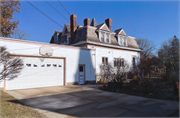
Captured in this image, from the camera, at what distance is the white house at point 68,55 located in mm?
12070

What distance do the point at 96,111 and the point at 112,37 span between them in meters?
17.9

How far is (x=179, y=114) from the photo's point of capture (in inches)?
207

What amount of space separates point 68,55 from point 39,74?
3.60 meters

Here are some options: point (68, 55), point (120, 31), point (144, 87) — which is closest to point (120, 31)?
point (120, 31)

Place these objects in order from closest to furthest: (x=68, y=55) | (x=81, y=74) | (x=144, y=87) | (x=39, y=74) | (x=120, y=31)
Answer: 1. (x=144, y=87)
2. (x=39, y=74)
3. (x=68, y=55)
4. (x=81, y=74)
5. (x=120, y=31)

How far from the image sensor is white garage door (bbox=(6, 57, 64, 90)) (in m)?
11.9

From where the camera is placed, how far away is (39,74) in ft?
42.7

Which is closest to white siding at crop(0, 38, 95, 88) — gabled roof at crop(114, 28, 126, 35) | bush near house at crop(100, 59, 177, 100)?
bush near house at crop(100, 59, 177, 100)

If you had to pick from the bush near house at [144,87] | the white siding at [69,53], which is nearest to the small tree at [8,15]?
the white siding at [69,53]

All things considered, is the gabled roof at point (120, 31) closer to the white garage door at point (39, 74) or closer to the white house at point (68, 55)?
the white house at point (68, 55)

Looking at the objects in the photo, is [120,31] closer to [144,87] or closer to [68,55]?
[68,55]

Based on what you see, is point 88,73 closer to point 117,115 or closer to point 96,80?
point 96,80

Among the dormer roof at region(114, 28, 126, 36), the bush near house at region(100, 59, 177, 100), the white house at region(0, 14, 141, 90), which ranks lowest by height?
the bush near house at region(100, 59, 177, 100)

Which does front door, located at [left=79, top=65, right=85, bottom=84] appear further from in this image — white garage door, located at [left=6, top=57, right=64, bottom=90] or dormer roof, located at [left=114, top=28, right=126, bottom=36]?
dormer roof, located at [left=114, top=28, right=126, bottom=36]
